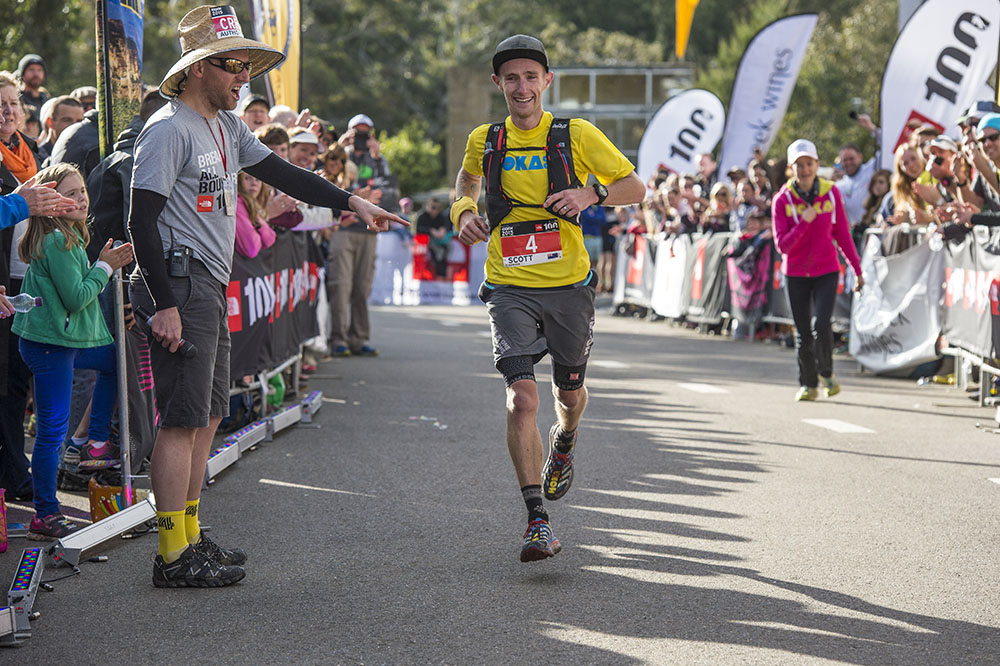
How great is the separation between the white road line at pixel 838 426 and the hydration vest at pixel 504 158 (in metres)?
4.49

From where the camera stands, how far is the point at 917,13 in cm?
1592

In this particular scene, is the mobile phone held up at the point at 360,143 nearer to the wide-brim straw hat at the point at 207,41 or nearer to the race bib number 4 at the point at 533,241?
the race bib number 4 at the point at 533,241

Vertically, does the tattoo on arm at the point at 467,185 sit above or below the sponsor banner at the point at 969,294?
above

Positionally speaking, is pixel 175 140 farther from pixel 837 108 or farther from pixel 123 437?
pixel 837 108

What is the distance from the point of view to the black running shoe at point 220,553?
5.60 metres

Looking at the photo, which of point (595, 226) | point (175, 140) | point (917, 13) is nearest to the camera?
point (175, 140)

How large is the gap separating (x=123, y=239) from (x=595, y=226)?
21366mm

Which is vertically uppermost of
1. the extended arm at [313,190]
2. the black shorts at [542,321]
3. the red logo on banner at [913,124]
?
the red logo on banner at [913,124]

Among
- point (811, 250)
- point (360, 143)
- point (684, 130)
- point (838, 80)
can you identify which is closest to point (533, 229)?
point (811, 250)

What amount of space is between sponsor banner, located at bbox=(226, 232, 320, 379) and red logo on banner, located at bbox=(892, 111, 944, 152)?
6.98 meters

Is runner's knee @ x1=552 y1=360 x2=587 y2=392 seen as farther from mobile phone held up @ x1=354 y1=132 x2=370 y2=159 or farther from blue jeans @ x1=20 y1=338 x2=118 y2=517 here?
mobile phone held up @ x1=354 y1=132 x2=370 y2=159

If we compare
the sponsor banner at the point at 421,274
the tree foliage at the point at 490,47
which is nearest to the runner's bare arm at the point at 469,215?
the sponsor banner at the point at 421,274

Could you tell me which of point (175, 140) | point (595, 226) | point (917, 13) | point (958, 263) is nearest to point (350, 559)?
point (175, 140)

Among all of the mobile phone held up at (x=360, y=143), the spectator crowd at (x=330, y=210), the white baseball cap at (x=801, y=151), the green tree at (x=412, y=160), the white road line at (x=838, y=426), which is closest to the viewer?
the spectator crowd at (x=330, y=210)
